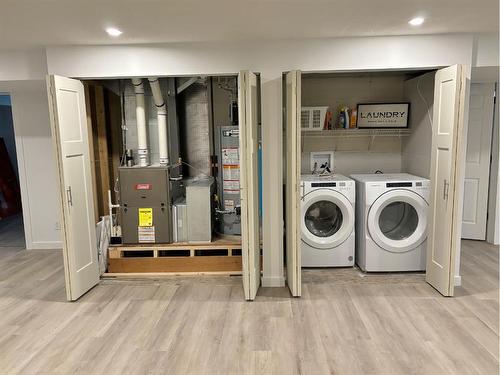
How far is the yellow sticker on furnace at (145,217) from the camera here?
380 cm

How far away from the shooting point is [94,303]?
327 cm

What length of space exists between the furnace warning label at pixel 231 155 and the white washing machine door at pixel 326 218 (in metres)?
0.80

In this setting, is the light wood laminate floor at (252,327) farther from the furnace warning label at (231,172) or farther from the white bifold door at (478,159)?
the white bifold door at (478,159)

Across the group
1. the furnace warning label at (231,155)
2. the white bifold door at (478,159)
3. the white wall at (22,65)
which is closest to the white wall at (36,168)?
the white wall at (22,65)

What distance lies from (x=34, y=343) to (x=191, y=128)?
8.20ft

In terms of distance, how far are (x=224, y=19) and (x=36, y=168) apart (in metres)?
3.45

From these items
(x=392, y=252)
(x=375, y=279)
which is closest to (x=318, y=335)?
(x=375, y=279)

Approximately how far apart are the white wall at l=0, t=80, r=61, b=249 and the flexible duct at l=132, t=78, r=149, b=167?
153 centimetres

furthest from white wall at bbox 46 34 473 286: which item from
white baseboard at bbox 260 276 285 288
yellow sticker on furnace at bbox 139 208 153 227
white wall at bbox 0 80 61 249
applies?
white wall at bbox 0 80 61 249

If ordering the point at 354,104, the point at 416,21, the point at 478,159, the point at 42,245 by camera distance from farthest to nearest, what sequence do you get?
the point at 42,245 → the point at 478,159 → the point at 354,104 → the point at 416,21

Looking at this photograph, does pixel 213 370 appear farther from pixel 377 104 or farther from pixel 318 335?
pixel 377 104

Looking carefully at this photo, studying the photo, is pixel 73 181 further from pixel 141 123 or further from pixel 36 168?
pixel 36 168

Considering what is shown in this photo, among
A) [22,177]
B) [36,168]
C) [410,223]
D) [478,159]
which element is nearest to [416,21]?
[410,223]

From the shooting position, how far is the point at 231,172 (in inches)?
155
